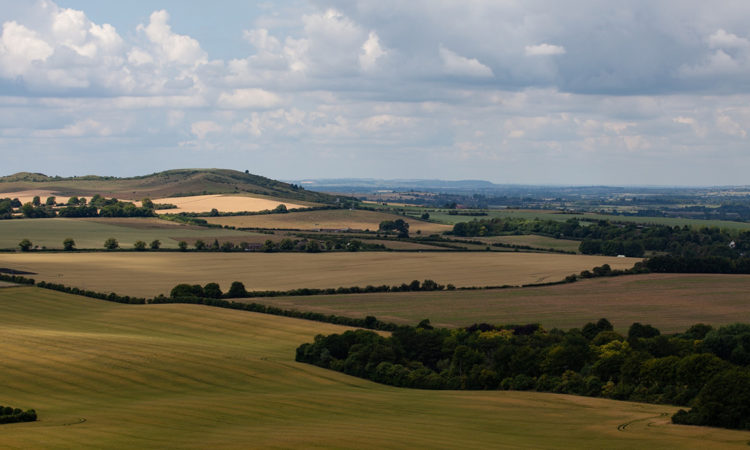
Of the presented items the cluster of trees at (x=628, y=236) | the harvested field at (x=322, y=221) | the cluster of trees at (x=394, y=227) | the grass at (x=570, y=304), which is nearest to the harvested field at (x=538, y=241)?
the cluster of trees at (x=628, y=236)

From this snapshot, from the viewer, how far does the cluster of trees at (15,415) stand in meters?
41.7

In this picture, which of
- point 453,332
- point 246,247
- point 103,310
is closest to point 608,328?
point 453,332

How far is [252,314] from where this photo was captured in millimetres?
81062

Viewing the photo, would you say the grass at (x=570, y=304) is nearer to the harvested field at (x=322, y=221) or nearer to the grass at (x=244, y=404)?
the grass at (x=244, y=404)

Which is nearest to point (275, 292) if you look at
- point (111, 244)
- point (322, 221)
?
point (111, 244)

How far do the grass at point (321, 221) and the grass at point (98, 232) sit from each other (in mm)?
15097

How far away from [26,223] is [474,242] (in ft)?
280

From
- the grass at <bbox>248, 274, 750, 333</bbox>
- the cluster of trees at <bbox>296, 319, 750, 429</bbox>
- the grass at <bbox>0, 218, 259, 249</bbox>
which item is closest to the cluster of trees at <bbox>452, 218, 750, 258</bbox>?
the grass at <bbox>248, 274, 750, 333</bbox>

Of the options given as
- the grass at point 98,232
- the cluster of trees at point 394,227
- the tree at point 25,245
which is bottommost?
the tree at point 25,245

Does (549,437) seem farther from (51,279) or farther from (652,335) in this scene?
(51,279)

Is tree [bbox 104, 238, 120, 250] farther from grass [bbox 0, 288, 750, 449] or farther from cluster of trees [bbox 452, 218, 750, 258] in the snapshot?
cluster of trees [bbox 452, 218, 750, 258]

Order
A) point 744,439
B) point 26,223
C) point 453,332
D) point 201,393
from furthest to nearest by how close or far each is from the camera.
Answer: point 26,223, point 453,332, point 201,393, point 744,439

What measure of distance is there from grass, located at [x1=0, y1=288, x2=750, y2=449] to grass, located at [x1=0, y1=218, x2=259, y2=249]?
63.7m

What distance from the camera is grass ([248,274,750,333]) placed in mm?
78375
